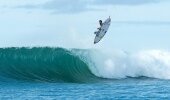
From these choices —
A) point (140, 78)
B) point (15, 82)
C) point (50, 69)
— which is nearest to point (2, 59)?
point (50, 69)

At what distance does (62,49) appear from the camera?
3412 cm

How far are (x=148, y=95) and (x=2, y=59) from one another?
1285 cm

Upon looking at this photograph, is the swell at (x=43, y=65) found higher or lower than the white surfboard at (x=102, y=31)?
lower

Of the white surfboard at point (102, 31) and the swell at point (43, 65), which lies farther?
the white surfboard at point (102, 31)

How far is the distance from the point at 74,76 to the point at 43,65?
248 cm

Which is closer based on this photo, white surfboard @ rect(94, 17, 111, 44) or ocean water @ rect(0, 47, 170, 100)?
ocean water @ rect(0, 47, 170, 100)

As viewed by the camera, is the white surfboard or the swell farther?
the white surfboard

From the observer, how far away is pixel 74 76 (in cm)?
3042

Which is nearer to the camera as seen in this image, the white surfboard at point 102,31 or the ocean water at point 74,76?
the ocean water at point 74,76

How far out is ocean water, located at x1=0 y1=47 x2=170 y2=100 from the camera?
71.9 ft

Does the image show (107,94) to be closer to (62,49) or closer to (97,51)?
(62,49)

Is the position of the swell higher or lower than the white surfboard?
lower

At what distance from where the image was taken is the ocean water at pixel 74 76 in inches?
863

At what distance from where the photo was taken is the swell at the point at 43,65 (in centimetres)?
2978
